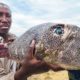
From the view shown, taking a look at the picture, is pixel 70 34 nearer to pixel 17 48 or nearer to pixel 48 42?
pixel 48 42

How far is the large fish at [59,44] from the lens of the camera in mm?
1507

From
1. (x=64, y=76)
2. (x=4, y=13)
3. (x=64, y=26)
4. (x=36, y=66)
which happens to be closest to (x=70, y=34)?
(x=64, y=26)

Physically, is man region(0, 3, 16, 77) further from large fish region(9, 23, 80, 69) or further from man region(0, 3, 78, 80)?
large fish region(9, 23, 80, 69)

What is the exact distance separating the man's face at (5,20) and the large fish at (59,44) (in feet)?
3.75

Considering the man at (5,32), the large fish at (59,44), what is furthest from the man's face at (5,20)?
the large fish at (59,44)

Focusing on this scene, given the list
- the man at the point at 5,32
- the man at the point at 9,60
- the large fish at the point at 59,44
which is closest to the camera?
the large fish at the point at 59,44

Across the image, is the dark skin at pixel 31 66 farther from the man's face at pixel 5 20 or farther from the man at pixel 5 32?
the man's face at pixel 5 20

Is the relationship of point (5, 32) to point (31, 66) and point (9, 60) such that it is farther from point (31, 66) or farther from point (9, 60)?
point (31, 66)

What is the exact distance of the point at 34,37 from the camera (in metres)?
1.58

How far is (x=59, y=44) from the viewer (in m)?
1.53

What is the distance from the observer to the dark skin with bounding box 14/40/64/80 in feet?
5.23

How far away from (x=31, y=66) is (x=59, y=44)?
27cm

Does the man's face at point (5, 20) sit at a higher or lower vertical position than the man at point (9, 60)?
higher

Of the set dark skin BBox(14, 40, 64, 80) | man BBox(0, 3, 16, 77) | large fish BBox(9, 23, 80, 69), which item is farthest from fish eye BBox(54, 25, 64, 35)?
man BBox(0, 3, 16, 77)
